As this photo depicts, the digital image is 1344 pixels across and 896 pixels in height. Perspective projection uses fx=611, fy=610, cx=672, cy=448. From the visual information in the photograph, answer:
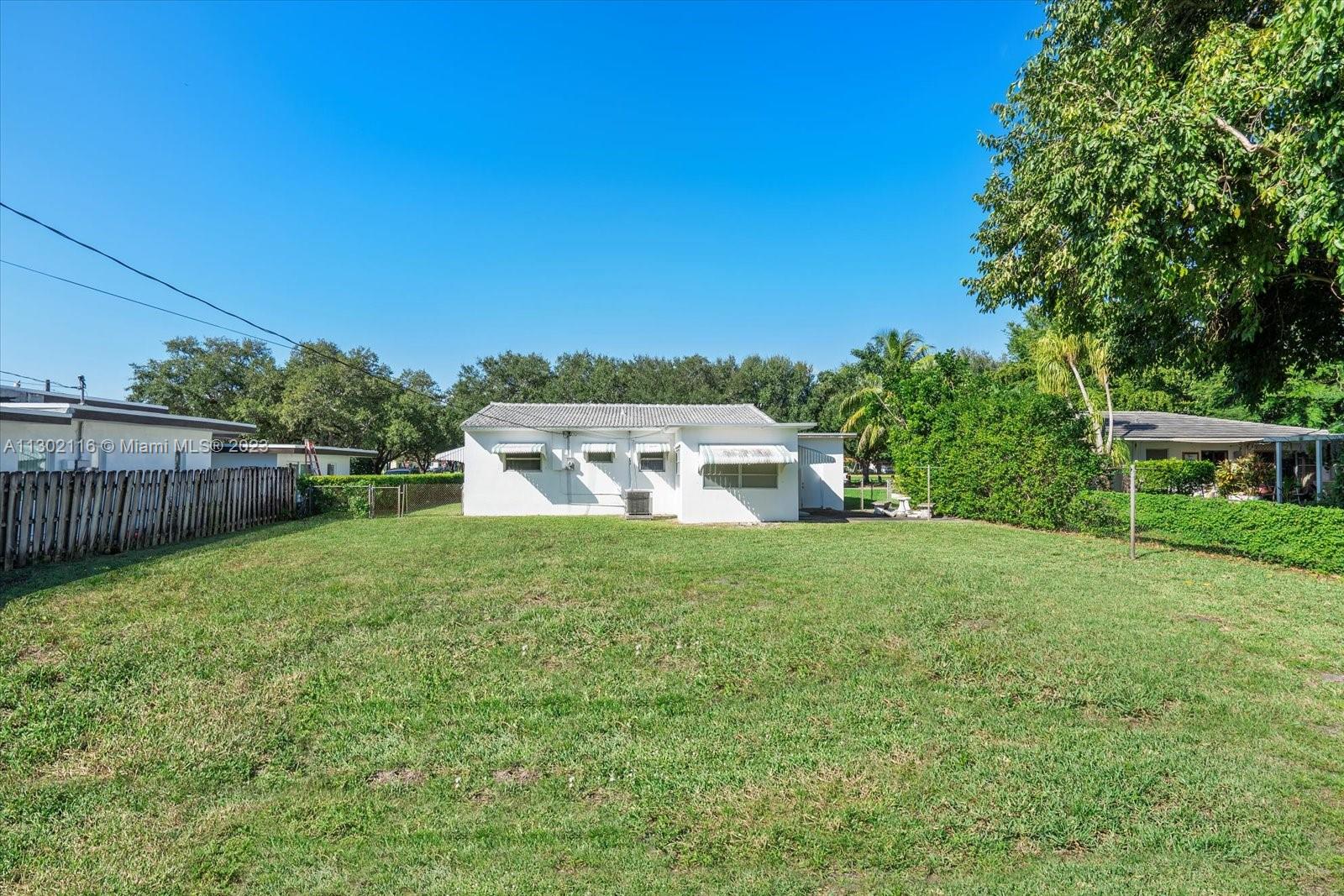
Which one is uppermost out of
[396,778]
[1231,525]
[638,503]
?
[1231,525]

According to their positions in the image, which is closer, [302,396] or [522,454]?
[522,454]

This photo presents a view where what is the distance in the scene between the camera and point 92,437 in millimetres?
12750

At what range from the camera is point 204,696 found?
436 cm

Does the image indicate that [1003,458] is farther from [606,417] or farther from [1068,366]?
[606,417]

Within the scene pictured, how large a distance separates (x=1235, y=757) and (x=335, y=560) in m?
10.2

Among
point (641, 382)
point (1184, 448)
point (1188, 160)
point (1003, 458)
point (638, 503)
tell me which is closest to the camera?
point (1188, 160)

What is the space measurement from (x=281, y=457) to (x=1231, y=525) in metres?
31.3

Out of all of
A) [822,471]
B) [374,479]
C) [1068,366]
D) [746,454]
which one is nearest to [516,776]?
[746,454]

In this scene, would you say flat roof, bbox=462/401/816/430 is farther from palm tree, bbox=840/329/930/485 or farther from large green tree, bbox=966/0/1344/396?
large green tree, bbox=966/0/1344/396

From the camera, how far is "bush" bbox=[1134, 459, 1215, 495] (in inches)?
752

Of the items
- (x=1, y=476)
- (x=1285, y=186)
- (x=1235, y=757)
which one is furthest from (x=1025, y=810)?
(x=1, y=476)

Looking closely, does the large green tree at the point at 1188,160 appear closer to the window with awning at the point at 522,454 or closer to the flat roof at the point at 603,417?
the flat roof at the point at 603,417

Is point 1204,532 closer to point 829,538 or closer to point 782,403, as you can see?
point 829,538

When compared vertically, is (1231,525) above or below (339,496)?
above
